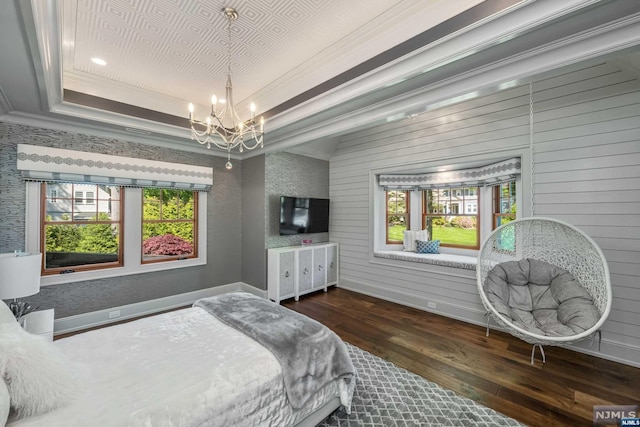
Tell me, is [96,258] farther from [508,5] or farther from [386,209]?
[508,5]

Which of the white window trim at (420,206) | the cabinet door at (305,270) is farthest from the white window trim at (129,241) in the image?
the white window trim at (420,206)

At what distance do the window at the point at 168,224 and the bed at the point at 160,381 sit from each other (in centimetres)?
218

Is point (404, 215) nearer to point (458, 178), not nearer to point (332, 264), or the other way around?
point (458, 178)

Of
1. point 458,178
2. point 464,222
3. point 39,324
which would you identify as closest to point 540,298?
point 464,222

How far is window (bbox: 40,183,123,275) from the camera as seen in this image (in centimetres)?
319

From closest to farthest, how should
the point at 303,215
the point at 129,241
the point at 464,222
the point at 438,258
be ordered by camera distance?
the point at 129,241 → the point at 438,258 → the point at 464,222 → the point at 303,215

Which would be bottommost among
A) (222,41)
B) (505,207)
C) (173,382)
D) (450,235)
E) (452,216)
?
(173,382)

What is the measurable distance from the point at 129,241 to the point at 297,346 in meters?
3.17

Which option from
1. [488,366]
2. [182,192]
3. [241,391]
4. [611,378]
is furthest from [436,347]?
[182,192]

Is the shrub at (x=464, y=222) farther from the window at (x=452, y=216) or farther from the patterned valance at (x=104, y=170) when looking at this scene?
the patterned valance at (x=104, y=170)

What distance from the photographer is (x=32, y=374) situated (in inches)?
46.2


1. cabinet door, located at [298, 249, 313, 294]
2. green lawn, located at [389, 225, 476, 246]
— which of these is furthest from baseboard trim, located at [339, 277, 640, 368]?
green lawn, located at [389, 225, 476, 246]

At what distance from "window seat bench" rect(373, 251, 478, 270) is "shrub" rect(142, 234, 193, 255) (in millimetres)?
3182

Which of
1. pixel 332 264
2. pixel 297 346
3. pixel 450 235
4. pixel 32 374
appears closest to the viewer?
pixel 32 374
